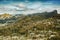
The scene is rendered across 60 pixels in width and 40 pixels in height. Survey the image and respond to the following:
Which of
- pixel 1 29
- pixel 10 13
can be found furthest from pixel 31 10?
pixel 1 29

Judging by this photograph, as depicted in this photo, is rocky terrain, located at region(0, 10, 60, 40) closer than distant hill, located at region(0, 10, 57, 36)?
Yes

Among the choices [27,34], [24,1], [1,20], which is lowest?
[27,34]

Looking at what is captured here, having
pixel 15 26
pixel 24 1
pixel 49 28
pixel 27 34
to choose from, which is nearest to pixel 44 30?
pixel 49 28

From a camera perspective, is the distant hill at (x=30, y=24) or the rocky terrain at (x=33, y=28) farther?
the distant hill at (x=30, y=24)

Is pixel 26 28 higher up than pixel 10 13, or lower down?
lower down

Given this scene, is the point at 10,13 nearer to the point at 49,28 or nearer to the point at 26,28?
the point at 26,28

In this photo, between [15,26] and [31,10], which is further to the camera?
[31,10]

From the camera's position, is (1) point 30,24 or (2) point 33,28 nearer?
(2) point 33,28

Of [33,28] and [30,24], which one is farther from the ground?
[30,24]

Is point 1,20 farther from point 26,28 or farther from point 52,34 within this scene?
point 52,34
